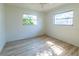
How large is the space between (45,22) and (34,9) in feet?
1.67

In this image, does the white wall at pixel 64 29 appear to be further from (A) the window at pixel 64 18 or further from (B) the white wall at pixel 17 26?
(B) the white wall at pixel 17 26

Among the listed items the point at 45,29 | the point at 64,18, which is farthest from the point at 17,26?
the point at 64,18

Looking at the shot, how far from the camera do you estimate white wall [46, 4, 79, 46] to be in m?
2.32

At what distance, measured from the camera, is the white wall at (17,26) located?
7.54ft

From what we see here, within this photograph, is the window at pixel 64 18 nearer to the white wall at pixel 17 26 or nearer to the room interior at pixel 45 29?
the room interior at pixel 45 29

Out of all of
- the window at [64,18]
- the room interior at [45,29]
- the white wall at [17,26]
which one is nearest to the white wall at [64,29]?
the room interior at [45,29]

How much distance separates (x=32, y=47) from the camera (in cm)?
220

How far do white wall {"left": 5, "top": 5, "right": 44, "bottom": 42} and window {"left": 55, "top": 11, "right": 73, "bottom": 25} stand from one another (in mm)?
496

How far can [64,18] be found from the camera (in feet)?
7.21

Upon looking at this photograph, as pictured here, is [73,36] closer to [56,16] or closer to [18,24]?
[56,16]

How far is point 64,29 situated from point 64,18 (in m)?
0.51

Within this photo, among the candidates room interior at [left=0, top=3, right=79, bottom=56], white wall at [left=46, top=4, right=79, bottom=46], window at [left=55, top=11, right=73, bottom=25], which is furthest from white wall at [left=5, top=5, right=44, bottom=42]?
window at [left=55, top=11, right=73, bottom=25]

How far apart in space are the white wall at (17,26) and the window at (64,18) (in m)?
0.50

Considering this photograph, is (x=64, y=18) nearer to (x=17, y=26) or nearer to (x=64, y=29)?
(x=64, y=29)
